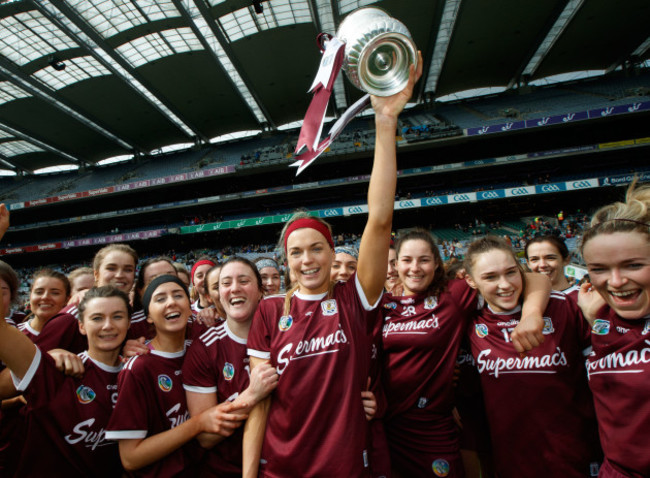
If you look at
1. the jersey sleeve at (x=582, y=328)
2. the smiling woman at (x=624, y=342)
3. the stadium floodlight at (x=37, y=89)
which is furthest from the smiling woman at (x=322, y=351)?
the stadium floodlight at (x=37, y=89)

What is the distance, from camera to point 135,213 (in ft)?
80.6

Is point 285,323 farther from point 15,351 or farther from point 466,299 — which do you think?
point 15,351

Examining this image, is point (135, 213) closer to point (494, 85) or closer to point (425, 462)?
point (425, 462)

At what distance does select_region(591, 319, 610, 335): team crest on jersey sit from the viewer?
5.33 feet

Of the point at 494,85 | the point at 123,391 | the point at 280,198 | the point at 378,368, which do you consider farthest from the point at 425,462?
the point at 494,85

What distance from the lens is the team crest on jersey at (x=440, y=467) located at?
210 centimetres

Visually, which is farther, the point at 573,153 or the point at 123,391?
the point at 573,153

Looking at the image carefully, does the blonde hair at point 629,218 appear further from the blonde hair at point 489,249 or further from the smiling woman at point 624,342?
the blonde hair at point 489,249

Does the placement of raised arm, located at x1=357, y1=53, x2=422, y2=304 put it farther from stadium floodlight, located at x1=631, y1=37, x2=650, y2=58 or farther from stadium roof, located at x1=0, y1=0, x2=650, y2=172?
stadium floodlight, located at x1=631, y1=37, x2=650, y2=58

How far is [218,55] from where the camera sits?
17531mm

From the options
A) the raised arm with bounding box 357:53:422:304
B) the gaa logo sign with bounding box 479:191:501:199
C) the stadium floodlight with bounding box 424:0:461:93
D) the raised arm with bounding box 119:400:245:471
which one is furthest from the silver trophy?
the gaa logo sign with bounding box 479:191:501:199

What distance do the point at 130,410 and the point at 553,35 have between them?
26.4 m

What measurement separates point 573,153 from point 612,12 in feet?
24.7

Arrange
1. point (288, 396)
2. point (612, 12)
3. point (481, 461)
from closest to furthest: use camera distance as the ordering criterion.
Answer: point (288, 396)
point (481, 461)
point (612, 12)
